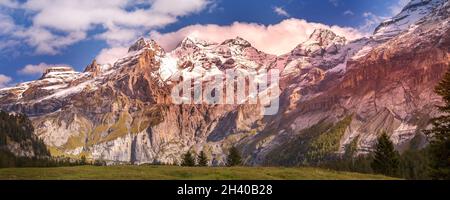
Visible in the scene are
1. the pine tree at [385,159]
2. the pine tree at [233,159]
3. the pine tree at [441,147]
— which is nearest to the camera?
the pine tree at [441,147]

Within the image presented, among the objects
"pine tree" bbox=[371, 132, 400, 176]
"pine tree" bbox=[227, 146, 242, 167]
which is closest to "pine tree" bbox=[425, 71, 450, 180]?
"pine tree" bbox=[371, 132, 400, 176]

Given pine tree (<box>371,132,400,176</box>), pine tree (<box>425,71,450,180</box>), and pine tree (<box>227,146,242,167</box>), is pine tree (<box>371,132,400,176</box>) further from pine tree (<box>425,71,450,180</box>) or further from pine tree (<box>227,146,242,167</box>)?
pine tree (<box>425,71,450,180</box>)

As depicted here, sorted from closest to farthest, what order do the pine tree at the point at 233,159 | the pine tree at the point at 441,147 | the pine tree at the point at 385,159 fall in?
1. the pine tree at the point at 441,147
2. the pine tree at the point at 385,159
3. the pine tree at the point at 233,159

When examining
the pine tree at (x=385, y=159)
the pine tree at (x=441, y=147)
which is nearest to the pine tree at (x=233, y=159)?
the pine tree at (x=385, y=159)

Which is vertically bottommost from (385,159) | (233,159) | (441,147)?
(233,159)

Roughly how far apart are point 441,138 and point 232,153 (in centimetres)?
8423

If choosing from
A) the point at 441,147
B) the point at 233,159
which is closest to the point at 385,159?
the point at 233,159

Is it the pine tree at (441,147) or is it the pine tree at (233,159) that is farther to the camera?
the pine tree at (233,159)

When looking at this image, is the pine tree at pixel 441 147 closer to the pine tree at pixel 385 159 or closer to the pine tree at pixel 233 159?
the pine tree at pixel 385 159

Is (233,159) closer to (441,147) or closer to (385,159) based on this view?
(385,159)

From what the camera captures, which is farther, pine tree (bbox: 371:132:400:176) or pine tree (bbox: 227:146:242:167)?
pine tree (bbox: 227:146:242:167)
